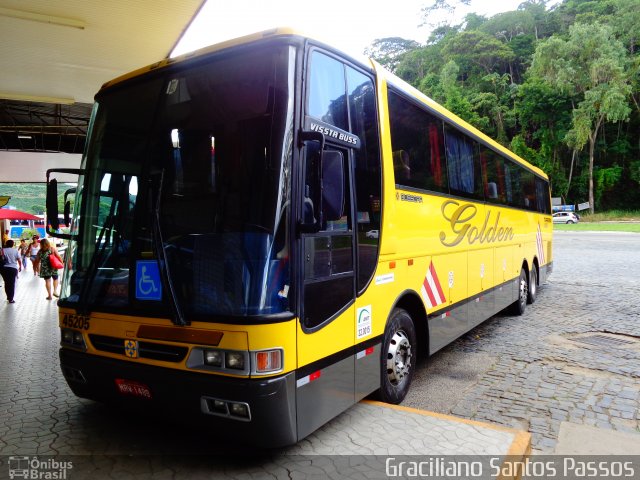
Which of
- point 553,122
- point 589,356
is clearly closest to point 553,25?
point 553,122

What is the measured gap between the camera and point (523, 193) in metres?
10.4

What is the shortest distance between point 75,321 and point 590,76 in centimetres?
6468

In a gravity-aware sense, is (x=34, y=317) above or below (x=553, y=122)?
below

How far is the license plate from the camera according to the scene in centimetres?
336

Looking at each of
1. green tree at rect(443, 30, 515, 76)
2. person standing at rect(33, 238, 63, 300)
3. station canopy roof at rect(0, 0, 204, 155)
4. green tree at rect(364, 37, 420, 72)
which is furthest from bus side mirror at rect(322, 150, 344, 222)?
green tree at rect(364, 37, 420, 72)

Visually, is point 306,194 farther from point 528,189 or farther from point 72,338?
point 528,189

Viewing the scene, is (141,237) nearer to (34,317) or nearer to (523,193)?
(34,317)

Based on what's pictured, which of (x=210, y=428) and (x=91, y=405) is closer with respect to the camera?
(x=210, y=428)

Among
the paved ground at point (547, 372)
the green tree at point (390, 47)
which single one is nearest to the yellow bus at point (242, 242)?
the paved ground at point (547, 372)

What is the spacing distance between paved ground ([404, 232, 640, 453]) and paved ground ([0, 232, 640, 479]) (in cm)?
1

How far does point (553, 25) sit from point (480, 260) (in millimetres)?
84995

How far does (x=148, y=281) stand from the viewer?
10.9ft

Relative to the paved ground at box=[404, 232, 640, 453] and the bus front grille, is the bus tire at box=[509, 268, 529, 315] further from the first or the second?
the bus front grille

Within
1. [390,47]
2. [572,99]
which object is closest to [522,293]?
[572,99]
